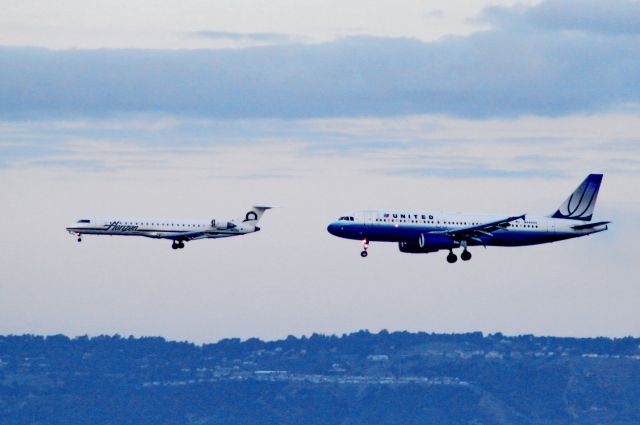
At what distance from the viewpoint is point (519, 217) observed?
198500 millimetres

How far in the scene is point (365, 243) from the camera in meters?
199

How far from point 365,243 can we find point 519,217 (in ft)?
60.7
